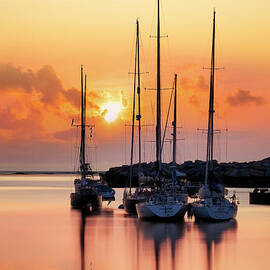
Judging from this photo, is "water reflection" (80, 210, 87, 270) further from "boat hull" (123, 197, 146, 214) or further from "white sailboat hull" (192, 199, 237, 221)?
"white sailboat hull" (192, 199, 237, 221)

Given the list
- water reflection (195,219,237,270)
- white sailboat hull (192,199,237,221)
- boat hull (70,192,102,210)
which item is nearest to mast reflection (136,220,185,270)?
water reflection (195,219,237,270)

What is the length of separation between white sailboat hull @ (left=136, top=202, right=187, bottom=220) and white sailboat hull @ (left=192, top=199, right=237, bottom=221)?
1720mm

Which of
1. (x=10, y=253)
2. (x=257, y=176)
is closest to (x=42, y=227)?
(x=10, y=253)

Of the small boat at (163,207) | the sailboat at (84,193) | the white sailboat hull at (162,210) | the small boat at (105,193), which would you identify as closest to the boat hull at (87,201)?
the sailboat at (84,193)

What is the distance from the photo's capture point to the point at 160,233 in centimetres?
5459

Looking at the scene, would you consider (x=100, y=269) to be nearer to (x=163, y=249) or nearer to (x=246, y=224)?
(x=163, y=249)

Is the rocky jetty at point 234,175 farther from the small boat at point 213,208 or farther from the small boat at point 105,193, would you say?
the small boat at point 213,208

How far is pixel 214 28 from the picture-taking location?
68875mm

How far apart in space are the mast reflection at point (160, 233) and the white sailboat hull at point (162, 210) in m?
0.57

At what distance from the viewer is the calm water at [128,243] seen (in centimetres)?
4041

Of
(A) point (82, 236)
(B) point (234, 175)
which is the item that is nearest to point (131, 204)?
(A) point (82, 236)

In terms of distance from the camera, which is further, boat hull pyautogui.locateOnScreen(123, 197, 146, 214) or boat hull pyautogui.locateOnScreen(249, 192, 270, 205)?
boat hull pyautogui.locateOnScreen(249, 192, 270, 205)

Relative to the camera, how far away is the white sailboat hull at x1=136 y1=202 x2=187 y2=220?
5934cm

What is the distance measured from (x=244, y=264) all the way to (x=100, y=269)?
7.32 metres
